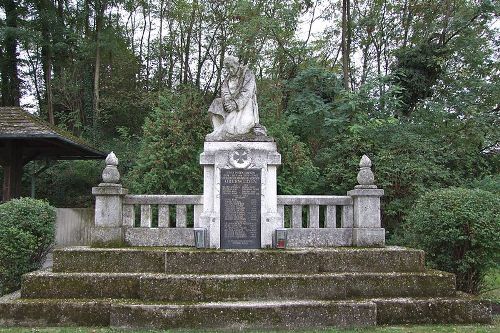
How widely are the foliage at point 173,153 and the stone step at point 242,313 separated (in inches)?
310

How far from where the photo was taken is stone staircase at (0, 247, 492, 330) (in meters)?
7.29

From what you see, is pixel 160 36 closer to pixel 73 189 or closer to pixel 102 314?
pixel 73 189

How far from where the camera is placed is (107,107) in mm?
22906

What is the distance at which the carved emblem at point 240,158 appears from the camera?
945cm

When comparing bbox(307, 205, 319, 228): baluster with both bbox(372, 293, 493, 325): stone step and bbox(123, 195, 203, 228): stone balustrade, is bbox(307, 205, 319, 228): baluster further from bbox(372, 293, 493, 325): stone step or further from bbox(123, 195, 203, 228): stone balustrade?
bbox(372, 293, 493, 325): stone step

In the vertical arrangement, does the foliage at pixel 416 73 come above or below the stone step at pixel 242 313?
above

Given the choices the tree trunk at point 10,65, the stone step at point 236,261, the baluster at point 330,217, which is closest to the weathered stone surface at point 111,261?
the stone step at point 236,261

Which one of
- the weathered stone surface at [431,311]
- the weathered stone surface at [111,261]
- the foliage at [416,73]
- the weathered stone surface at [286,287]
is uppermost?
the foliage at [416,73]

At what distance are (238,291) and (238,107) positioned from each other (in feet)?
12.8

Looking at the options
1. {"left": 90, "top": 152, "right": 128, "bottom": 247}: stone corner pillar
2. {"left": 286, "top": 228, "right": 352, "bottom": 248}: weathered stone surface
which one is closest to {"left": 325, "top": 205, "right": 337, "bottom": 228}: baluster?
{"left": 286, "top": 228, "right": 352, "bottom": 248}: weathered stone surface

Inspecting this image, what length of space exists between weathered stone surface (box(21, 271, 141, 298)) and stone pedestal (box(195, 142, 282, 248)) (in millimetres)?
1865

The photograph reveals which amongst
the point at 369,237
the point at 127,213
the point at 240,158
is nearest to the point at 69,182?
the point at 127,213

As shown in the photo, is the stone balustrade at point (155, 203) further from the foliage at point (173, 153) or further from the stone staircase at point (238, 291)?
the foliage at point (173, 153)

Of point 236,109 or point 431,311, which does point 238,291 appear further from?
point 236,109
